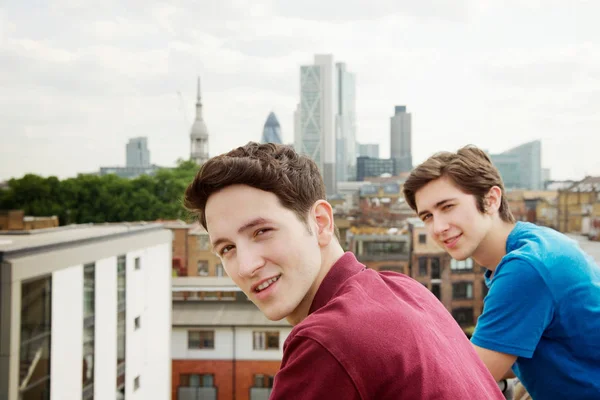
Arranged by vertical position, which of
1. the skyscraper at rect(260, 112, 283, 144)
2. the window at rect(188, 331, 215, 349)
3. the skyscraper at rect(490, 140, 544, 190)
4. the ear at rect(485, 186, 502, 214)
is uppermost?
the skyscraper at rect(260, 112, 283, 144)

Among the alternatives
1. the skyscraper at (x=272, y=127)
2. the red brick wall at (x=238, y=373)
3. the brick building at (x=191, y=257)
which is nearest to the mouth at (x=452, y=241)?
the red brick wall at (x=238, y=373)

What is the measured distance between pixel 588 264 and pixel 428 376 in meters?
0.65

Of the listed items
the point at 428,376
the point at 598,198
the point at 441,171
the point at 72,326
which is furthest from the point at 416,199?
the point at 598,198

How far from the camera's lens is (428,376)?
0.62 m

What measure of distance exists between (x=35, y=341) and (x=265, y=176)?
8.42 meters

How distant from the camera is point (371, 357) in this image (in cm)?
60

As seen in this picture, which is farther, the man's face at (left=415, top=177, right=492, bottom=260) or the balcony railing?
the balcony railing

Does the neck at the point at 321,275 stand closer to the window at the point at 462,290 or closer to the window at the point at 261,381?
the window at the point at 261,381

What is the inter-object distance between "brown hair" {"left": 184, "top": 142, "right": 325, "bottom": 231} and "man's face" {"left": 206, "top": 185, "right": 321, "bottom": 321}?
0.01 m

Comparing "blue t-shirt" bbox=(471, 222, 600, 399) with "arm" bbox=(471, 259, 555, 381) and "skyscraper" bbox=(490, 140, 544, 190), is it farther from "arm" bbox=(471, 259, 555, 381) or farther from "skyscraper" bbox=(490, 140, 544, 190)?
"skyscraper" bbox=(490, 140, 544, 190)

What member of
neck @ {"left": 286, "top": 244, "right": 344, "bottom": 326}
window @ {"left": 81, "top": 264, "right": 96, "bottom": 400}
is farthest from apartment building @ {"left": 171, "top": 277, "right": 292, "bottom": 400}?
neck @ {"left": 286, "top": 244, "right": 344, "bottom": 326}

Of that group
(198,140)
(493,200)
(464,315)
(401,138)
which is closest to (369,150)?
(401,138)

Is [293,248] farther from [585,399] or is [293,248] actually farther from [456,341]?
[585,399]

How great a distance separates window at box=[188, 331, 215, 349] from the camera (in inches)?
521
